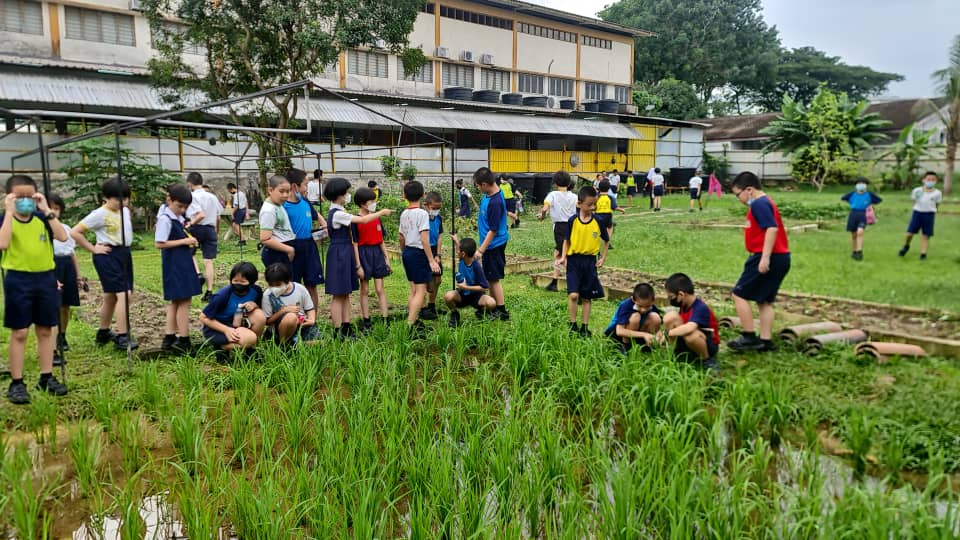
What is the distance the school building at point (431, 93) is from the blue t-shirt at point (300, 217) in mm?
4956

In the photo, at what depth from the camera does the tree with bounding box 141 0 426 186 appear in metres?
15.2

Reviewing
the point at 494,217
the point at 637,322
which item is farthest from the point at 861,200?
the point at 637,322

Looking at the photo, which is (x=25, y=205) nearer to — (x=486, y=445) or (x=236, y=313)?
(x=236, y=313)

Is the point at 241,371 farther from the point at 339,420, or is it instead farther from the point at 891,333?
the point at 891,333

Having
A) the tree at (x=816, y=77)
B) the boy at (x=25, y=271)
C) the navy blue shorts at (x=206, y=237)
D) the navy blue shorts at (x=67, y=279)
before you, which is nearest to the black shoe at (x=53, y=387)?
the boy at (x=25, y=271)

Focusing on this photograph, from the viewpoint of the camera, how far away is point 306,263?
7.07 meters

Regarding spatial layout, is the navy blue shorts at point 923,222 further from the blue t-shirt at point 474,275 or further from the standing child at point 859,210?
the blue t-shirt at point 474,275

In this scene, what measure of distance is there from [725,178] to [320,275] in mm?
32457

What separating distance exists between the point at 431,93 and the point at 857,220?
20.8m

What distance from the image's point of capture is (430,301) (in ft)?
26.7

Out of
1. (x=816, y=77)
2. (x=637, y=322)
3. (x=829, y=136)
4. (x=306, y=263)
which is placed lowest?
(x=637, y=322)

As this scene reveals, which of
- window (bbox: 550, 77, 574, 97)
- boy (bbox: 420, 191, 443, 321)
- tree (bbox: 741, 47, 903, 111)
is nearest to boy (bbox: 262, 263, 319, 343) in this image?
boy (bbox: 420, 191, 443, 321)

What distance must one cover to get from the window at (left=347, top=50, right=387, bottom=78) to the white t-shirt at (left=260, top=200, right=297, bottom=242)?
69.8ft

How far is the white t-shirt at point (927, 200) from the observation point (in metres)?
10.9
